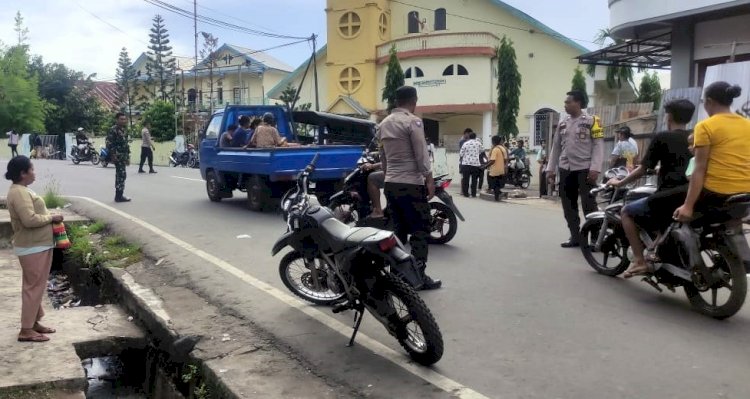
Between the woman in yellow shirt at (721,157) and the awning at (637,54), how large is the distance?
10558 mm

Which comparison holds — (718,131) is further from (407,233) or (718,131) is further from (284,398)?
(284,398)

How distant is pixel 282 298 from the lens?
18.7ft

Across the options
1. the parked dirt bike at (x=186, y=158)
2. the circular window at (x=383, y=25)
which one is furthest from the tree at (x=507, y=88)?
the parked dirt bike at (x=186, y=158)

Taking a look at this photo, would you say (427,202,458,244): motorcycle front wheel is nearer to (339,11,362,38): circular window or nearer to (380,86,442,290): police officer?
(380,86,442,290): police officer

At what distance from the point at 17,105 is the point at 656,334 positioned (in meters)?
50.6

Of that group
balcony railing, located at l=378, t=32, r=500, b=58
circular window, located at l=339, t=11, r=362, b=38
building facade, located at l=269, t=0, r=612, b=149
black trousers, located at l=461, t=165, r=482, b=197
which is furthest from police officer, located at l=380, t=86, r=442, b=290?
circular window, located at l=339, t=11, r=362, b=38

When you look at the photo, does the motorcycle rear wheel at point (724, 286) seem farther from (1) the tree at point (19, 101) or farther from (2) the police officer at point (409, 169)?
(1) the tree at point (19, 101)

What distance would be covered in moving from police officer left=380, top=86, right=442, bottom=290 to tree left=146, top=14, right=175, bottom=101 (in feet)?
159

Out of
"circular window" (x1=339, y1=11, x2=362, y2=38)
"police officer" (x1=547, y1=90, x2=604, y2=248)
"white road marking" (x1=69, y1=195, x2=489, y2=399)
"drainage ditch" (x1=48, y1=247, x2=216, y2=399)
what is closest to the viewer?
"white road marking" (x1=69, y1=195, x2=489, y2=399)

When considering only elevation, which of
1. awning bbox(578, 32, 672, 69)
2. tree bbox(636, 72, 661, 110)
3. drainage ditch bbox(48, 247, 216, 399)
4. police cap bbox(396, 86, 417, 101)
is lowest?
drainage ditch bbox(48, 247, 216, 399)

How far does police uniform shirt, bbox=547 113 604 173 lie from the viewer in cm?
709

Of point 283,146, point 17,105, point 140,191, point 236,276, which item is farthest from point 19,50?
point 236,276

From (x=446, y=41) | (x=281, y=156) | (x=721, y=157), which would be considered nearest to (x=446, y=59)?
(x=446, y=41)

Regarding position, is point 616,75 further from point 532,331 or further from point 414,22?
point 532,331
